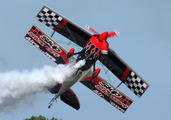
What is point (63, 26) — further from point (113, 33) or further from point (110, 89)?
point (110, 89)

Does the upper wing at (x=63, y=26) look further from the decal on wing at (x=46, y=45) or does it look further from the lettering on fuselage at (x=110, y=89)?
the lettering on fuselage at (x=110, y=89)

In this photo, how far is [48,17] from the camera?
2978 centimetres

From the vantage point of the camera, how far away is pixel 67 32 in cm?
3027

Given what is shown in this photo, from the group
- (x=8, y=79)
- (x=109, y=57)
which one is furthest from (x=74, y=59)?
(x=8, y=79)

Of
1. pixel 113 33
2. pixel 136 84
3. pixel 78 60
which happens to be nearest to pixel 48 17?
pixel 78 60

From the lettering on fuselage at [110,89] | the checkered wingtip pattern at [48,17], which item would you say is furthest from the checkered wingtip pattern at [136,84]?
the checkered wingtip pattern at [48,17]

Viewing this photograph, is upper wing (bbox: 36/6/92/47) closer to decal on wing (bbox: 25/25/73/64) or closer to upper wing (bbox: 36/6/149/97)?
upper wing (bbox: 36/6/149/97)

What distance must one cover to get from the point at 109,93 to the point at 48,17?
7.49m

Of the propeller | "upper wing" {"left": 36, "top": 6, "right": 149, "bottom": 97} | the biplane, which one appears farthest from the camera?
"upper wing" {"left": 36, "top": 6, "right": 149, "bottom": 97}

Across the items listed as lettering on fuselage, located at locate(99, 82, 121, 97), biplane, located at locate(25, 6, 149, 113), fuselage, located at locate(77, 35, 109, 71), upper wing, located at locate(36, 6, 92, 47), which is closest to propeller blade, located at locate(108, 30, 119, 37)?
biplane, located at locate(25, 6, 149, 113)

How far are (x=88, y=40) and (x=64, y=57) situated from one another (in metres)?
2.86

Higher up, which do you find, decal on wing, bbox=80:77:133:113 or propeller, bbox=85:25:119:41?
propeller, bbox=85:25:119:41

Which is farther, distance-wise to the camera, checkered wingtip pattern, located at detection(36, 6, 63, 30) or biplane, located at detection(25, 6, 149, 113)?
checkered wingtip pattern, located at detection(36, 6, 63, 30)

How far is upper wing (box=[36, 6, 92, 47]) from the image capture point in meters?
29.5
